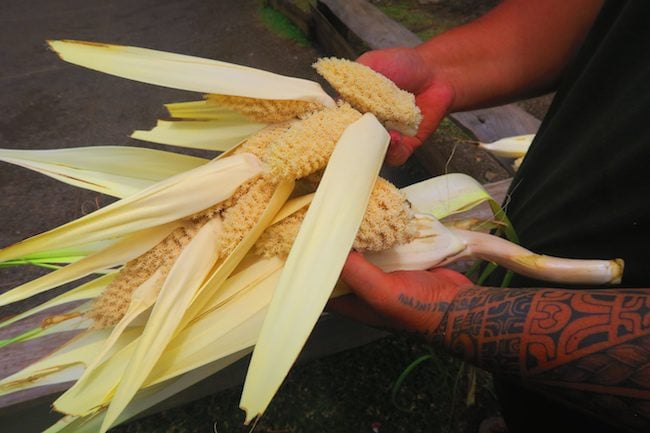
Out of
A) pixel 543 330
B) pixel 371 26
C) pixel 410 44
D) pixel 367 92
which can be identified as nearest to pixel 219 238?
pixel 367 92

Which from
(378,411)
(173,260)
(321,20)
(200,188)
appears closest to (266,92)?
(200,188)

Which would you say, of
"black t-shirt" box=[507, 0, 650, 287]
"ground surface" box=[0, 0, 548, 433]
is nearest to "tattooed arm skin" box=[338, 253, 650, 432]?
"black t-shirt" box=[507, 0, 650, 287]

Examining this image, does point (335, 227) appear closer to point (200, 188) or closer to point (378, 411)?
point (200, 188)

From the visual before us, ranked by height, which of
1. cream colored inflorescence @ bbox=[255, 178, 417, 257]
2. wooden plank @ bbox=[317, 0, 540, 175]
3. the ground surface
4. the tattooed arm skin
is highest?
cream colored inflorescence @ bbox=[255, 178, 417, 257]

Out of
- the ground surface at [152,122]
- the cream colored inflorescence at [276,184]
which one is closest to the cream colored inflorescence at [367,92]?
the cream colored inflorescence at [276,184]

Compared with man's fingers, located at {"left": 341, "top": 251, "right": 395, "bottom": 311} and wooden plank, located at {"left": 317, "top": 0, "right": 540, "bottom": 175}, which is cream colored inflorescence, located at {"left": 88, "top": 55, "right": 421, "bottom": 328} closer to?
man's fingers, located at {"left": 341, "top": 251, "right": 395, "bottom": 311}

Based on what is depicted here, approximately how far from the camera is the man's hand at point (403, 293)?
2.19 ft

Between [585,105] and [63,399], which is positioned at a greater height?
[585,105]

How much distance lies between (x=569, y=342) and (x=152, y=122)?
2.36 meters

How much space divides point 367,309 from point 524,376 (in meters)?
0.26

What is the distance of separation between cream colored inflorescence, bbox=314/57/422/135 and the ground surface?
734 mm

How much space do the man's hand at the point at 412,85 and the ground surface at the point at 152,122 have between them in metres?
0.59

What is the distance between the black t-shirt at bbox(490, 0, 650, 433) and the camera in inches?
25.7

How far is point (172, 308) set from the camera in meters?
0.63
